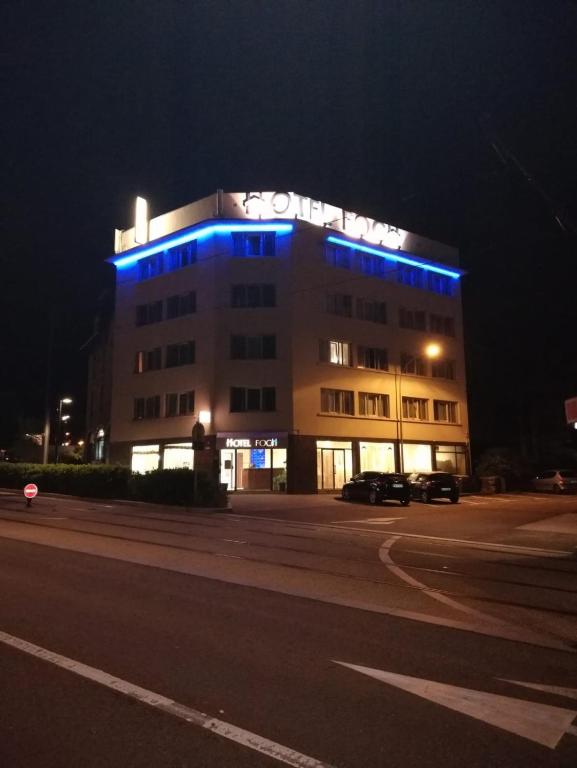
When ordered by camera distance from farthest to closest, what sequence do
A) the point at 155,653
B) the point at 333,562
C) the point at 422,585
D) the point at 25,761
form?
the point at 333,562 < the point at 422,585 < the point at 155,653 < the point at 25,761

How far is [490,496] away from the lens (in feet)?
118

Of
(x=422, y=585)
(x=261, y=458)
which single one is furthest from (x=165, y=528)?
(x=261, y=458)

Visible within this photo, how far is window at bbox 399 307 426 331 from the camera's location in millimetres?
42312

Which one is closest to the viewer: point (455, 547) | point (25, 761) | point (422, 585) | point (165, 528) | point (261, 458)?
point (25, 761)

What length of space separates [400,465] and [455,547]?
26830 mm

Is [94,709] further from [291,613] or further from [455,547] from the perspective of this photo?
[455,547]

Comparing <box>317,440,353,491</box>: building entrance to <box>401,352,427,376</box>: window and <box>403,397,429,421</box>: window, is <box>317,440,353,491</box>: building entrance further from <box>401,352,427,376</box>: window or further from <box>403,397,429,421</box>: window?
<box>401,352,427,376</box>: window

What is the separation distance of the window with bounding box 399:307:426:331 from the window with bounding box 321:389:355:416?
287 inches

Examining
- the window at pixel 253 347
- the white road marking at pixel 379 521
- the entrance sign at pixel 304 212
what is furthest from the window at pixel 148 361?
the white road marking at pixel 379 521

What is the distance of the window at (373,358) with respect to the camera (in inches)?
1554

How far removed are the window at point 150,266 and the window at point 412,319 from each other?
16515 mm

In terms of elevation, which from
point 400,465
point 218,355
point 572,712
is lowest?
point 572,712

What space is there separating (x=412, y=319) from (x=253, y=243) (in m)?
12.7

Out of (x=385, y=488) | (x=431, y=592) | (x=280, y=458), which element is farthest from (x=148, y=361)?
(x=431, y=592)
